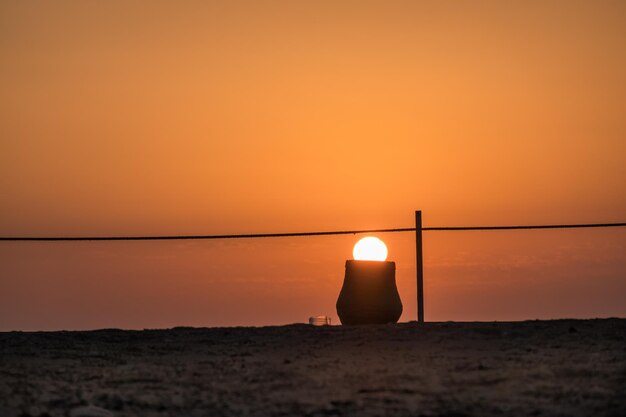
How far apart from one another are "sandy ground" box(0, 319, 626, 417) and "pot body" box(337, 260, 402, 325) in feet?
5.80

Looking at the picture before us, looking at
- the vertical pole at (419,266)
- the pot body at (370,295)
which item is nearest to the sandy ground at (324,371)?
the vertical pole at (419,266)

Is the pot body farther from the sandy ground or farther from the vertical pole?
the sandy ground

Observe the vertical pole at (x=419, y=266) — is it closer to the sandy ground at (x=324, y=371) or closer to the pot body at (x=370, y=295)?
the pot body at (x=370, y=295)

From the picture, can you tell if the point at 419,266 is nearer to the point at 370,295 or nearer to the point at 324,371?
the point at 370,295

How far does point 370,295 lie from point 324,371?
13.2 feet

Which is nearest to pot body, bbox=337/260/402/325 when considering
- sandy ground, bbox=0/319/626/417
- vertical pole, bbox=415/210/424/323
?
vertical pole, bbox=415/210/424/323

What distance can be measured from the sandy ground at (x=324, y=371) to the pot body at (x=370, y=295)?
1.77m

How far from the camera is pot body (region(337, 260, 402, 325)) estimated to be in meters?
10.5

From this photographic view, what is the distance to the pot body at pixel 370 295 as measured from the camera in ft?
34.6

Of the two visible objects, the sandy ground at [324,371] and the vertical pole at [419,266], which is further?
the vertical pole at [419,266]

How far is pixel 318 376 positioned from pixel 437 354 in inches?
43.0

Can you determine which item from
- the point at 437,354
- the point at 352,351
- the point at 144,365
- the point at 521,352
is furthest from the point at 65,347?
the point at 521,352

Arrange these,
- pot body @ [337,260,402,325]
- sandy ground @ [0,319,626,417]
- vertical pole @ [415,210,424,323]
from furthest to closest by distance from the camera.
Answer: pot body @ [337,260,402,325] → vertical pole @ [415,210,424,323] → sandy ground @ [0,319,626,417]

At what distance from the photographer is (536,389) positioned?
19.1 feet
